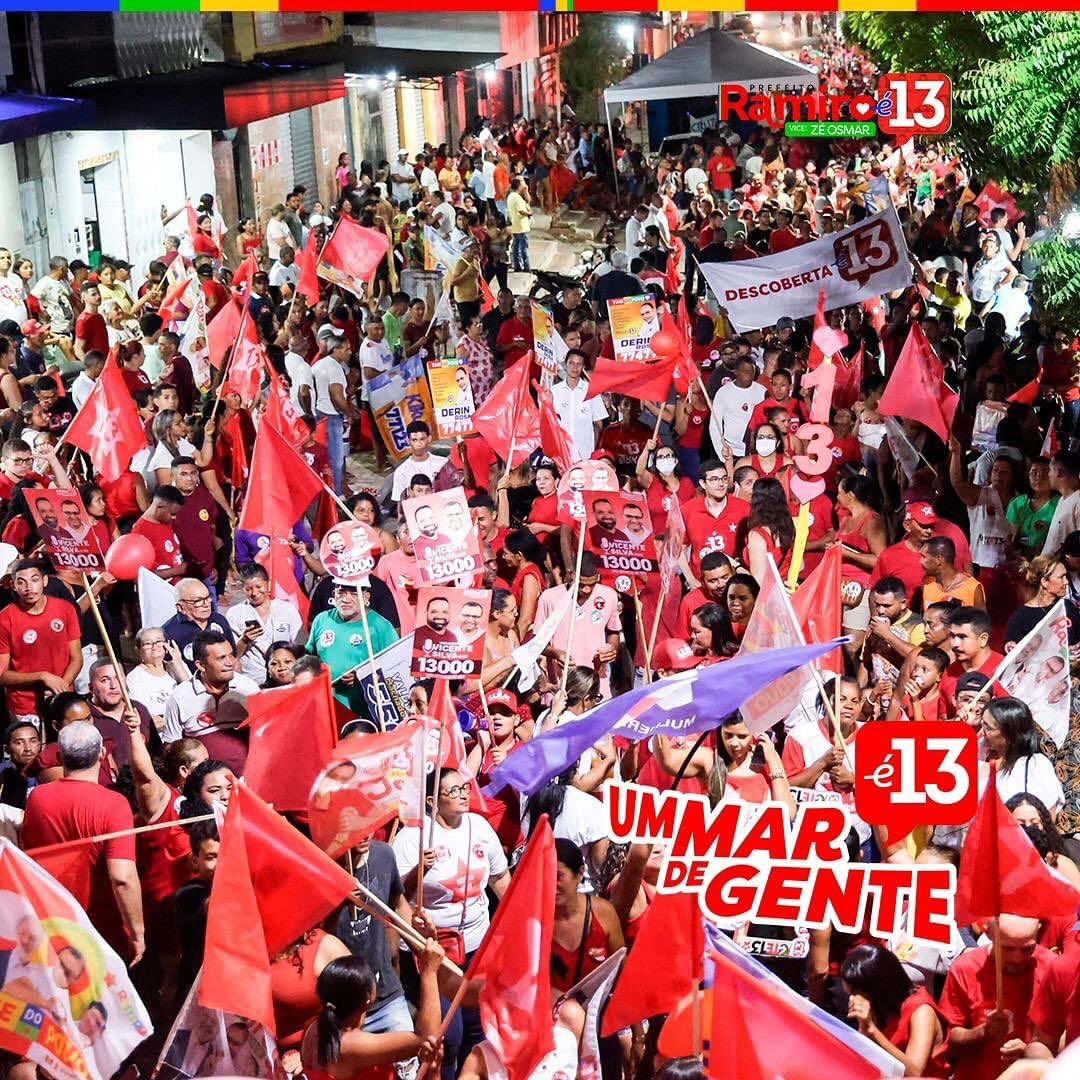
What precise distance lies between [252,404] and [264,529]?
8.97 ft

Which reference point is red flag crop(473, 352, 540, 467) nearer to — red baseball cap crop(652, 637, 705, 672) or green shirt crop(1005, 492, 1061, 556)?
red baseball cap crop(652, 637, 705, 672)

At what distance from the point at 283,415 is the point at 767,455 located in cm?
307

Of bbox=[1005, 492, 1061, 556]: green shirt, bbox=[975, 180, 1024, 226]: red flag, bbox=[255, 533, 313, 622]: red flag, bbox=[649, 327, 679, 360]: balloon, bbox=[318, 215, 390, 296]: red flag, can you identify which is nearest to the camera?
bbox=[255, 533, 313, 622]: red flag

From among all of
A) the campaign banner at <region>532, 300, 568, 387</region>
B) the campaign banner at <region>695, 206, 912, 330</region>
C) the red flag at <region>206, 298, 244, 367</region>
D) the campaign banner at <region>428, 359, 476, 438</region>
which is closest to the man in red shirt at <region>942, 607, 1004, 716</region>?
the campaign banner at <region>428, 359, 476, 438</region>

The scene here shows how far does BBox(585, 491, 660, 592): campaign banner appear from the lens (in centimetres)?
925

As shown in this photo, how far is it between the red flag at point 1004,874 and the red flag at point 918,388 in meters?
5.89

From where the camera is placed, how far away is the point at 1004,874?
5.84m

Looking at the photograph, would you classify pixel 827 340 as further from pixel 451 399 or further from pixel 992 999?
pixel 992 999

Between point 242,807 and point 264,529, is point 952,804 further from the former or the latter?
point 264,529

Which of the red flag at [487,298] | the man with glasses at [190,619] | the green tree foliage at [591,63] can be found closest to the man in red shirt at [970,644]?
the man with glasses at [190,619]

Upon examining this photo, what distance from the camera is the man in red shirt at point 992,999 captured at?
5836mm

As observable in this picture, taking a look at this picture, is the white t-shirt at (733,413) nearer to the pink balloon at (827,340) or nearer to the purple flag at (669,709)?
the pink balloon at (827,340)

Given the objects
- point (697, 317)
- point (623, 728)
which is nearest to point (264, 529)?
point (623, 728)

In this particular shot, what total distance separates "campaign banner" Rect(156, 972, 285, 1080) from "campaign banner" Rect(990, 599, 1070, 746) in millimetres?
3124
